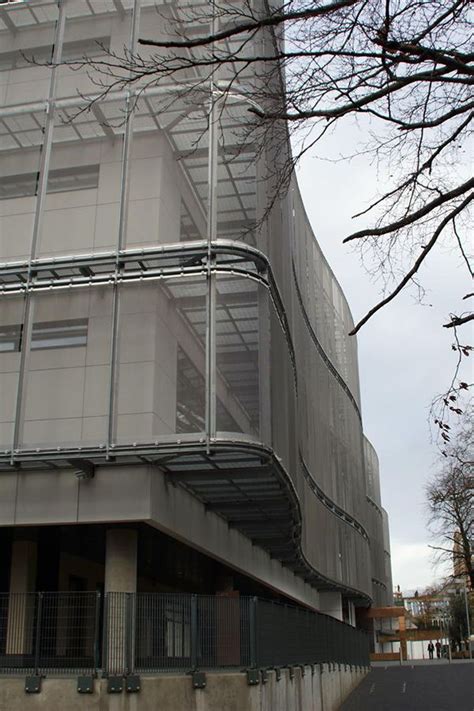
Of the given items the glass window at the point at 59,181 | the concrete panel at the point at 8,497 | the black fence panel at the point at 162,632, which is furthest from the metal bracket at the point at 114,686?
the glass window at the point at 59,181

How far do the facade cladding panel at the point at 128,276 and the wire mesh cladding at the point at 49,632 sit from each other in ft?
8.73

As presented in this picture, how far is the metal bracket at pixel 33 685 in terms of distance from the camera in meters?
13.6

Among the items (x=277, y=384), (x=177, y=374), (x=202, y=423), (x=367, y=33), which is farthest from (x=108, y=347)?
(x=367, y=33)

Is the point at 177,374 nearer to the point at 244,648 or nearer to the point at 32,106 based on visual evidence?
the point at 244,648

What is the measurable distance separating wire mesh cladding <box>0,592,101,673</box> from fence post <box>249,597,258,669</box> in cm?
289

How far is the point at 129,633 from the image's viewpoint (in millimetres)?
14578

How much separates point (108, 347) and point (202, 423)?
2.87m

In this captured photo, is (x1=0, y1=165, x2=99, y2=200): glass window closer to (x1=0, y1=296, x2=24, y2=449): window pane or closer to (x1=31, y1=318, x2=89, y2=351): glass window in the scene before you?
(x1=0, y1=296, x2=24, y2=449): window pane

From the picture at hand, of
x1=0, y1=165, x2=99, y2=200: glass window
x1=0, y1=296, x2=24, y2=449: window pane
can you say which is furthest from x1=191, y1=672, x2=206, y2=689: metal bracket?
x1=0, y1=165, x2=99, y2=200: glass window

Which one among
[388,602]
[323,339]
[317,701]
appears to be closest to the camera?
[317,701]

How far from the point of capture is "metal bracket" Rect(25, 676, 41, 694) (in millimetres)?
13648

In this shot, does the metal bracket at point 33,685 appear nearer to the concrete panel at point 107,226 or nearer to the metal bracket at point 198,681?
the metal bracket at point 198,681

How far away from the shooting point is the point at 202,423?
15.2 meters

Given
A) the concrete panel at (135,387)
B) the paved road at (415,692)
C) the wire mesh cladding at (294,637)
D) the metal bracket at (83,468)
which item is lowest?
the paved road at (415,692)
